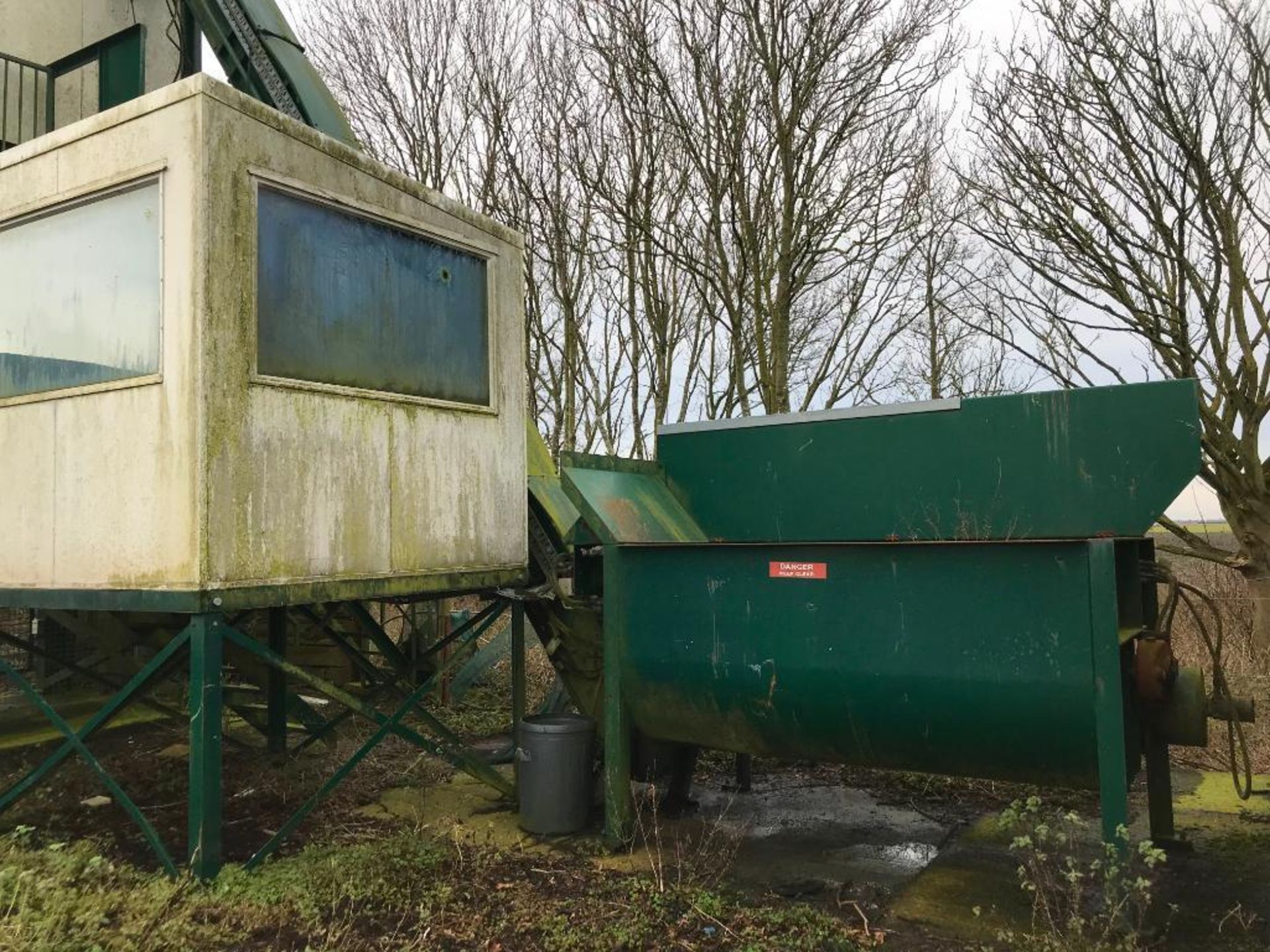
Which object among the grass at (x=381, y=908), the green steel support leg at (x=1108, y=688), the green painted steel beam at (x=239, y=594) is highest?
the green painted steel beam at (x=239, y=594)

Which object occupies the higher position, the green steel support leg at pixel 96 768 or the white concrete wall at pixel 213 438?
the white concrete wall at pixel 213 438

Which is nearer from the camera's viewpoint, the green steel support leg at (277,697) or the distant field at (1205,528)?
the green steel support leg at (277,697)

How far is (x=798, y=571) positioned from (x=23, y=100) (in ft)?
25.2

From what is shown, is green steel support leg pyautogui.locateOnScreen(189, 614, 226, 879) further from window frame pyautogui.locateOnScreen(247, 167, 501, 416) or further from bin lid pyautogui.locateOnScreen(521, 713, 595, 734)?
bin lid pyautogui.locateOnScreen(521, 713, 595, 734)

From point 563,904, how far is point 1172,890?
2900 mm

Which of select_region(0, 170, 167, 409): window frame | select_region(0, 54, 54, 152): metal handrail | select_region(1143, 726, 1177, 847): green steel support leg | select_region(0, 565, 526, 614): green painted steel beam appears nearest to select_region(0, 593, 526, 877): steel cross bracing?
select_region(0, 565, 526, 614): green painted steel beam

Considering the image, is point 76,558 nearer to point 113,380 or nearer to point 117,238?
point 113,380

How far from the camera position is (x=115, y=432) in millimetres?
4672

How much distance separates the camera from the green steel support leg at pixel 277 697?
6.93m

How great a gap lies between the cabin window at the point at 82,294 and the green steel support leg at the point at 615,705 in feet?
8.45

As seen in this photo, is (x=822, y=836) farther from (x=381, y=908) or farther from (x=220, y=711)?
(x=220, y=711)

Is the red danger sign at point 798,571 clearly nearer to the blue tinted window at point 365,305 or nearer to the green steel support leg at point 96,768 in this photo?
the blue tinted window at point 365,305

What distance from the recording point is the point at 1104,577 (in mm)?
3861

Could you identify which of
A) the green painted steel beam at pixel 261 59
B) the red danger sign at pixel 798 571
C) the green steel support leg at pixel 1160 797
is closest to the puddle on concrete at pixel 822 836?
the green steel support leg at pixel 1160 797
